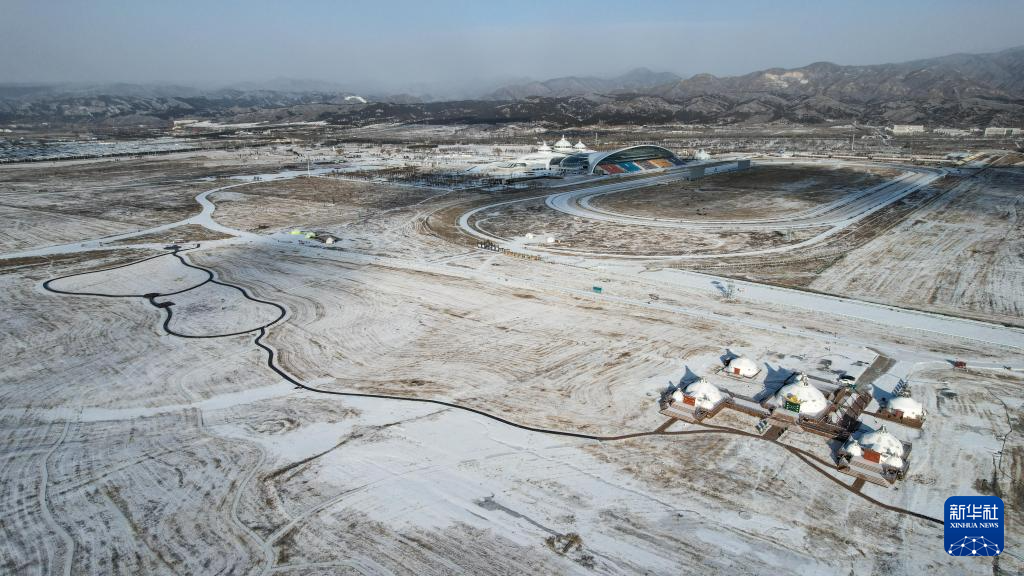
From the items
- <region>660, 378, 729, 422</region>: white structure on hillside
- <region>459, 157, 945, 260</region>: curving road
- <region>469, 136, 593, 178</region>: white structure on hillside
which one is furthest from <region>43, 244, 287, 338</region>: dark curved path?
<region>469, 136, 593, 178</region>: white structure on hillside

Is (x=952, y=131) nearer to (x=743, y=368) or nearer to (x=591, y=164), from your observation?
(x=591, y=164)

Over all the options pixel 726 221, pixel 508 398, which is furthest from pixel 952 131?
pixel 508 398

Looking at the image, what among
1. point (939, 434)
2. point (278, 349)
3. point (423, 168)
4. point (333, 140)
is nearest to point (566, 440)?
point (939, 434)

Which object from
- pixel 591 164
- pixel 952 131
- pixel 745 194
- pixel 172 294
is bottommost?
pixel 172 294

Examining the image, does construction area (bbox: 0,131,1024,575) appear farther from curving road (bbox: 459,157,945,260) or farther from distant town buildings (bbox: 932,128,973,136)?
distant town buildings (bbox: 932,128,973,136)

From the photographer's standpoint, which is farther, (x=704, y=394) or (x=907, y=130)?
(x=907, y=130)
